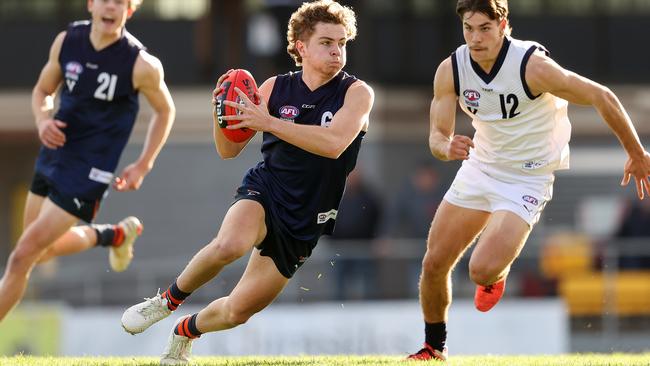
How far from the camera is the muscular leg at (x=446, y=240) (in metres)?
7.71

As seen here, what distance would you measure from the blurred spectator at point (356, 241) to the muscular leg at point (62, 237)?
582cm

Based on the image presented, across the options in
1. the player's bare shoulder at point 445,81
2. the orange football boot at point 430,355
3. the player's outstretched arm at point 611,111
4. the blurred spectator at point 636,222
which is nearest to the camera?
the player's outstretched arm at point 611,111

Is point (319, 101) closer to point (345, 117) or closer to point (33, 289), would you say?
point (345, 117)

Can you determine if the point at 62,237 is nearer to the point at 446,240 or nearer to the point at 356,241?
the point at 446,240

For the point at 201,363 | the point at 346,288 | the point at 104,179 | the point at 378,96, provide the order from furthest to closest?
1. the point at 378,96
2. the point at 346,288
3. the point at 104,179
4. the point at 201,363

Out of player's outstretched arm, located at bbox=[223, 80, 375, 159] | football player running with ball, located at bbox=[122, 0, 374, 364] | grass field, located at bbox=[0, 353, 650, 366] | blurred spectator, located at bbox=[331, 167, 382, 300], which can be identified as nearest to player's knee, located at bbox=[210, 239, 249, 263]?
football player running with ball, located at bbox=[122, 0, 374, 364]

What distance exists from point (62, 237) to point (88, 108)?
1.09 m

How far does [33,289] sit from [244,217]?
11.0 meters

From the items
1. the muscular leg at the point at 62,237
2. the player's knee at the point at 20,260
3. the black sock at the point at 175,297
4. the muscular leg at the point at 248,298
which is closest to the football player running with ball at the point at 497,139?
the muscular leg at the point at 248,298

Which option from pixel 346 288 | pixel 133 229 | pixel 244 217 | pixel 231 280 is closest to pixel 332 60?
pixel 244 217

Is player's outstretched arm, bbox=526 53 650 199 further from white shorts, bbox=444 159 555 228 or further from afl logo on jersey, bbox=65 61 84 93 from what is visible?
afl logo on jersey, bbox=65 61 84 93

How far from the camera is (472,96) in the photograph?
755cm

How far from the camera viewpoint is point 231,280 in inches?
→ 674

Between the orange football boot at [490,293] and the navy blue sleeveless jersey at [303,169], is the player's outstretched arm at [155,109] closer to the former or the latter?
the navy blue sleeveless jersey at [303,169]
